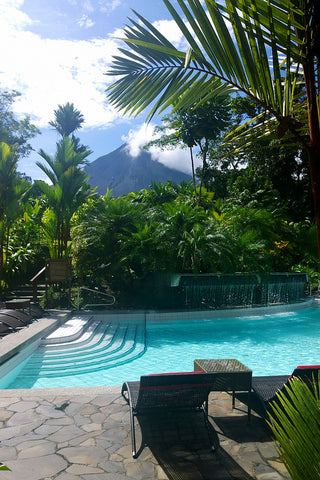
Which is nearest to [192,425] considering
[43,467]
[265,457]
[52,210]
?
[265,457]

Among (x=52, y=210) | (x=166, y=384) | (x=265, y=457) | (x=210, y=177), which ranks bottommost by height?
(x=265, y=457)

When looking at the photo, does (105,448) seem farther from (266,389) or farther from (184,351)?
(184,351)

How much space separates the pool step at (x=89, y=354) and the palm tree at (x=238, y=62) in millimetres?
6101

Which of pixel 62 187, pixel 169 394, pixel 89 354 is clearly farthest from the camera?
pixel 62 187

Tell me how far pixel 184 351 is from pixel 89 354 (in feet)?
7.01

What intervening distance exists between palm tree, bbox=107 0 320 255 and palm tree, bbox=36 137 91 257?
11.0 m

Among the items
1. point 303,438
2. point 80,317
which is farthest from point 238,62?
point 80,317

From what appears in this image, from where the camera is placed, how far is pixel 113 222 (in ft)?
43.7

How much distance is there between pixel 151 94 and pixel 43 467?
121 inches

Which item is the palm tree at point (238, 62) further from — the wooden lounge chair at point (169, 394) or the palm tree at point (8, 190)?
the palm tree at point (8, 190)

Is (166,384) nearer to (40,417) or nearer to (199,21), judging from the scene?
(40,417)

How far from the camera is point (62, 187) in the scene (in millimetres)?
12734

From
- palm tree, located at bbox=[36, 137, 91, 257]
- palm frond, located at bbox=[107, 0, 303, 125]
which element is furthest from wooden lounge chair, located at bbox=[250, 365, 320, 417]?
palm tree, located at bbox=[36, 137, 91, 257]

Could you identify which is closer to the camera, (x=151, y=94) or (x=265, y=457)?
Answer: (x=151, y=94)
